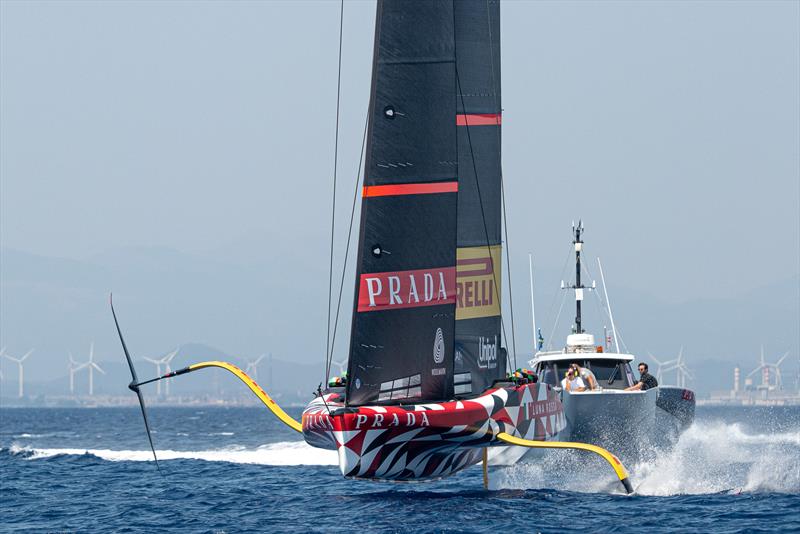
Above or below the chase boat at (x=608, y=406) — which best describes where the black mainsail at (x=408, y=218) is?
above

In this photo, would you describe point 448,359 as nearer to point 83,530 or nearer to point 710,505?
point 710,505

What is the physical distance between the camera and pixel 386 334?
2336 centimetres

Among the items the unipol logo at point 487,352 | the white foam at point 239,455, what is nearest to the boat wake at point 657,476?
the unipol logo at point 487,352

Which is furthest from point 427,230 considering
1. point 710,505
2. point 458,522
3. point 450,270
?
point 710,505

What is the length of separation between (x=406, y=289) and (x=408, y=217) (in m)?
1.37

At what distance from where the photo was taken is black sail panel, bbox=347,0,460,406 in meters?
23.3

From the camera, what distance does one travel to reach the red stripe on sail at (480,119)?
1194 inches

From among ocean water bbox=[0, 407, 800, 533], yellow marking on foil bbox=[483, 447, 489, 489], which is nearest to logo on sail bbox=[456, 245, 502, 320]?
yellow marking on foil bbox=[483, 447, 489, 489]

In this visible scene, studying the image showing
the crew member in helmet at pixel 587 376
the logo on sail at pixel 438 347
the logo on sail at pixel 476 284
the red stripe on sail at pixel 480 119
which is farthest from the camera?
the crew member in helmet at pixel 587 376

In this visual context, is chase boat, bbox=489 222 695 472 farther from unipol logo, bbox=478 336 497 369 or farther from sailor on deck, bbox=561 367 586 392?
unipol logo, bbox=478 336 497 369

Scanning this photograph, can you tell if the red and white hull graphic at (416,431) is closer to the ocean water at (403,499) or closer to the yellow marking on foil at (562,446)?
the yellow marking on foil at (562,446)

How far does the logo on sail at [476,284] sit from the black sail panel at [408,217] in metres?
4.37

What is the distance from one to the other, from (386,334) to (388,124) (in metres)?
3.98

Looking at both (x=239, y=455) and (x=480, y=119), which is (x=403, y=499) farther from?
(x=239, y=455)
